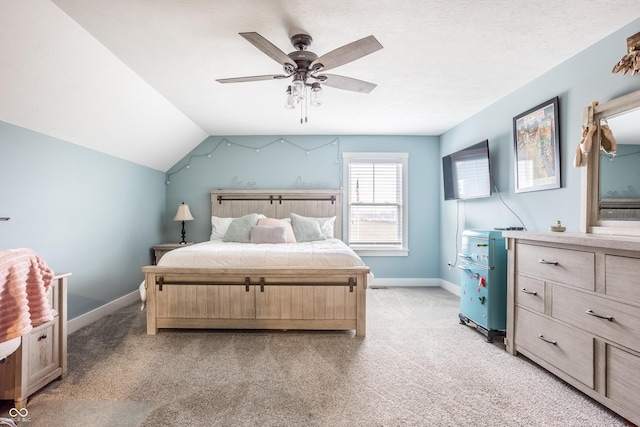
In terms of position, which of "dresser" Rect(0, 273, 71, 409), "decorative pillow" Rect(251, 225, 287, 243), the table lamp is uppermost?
the table lamp

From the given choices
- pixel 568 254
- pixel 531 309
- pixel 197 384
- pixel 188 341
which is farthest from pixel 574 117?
pixel 188 341

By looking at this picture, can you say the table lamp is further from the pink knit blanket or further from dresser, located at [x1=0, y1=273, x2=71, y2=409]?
the pink knit blanket

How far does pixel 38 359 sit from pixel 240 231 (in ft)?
7.92

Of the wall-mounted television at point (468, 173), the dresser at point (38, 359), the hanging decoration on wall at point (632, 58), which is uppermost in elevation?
the hanging decoration on wall at point (632, 58)

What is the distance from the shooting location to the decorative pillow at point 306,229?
4.45m

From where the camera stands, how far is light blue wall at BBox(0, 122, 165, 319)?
2535 mm

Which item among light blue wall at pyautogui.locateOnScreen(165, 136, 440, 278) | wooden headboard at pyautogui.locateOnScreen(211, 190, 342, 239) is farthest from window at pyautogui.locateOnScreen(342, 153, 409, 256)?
wooden headboard at pyautogui.locateOnScreen(211, 190, 342, 239)

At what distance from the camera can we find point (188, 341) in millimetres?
2877

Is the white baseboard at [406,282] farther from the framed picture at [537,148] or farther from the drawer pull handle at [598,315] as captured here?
the drawer pull handle at [598,315]

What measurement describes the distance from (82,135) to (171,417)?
9.14 ft

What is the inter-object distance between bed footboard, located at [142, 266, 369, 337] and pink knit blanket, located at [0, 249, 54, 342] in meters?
1.36

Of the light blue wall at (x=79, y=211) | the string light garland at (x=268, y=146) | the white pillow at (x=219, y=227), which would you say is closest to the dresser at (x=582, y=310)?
the string light garland at (x=268, y=146)

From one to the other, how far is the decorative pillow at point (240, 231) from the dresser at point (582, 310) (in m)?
2.97

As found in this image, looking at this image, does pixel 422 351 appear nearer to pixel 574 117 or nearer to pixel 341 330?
pixel 341 330
